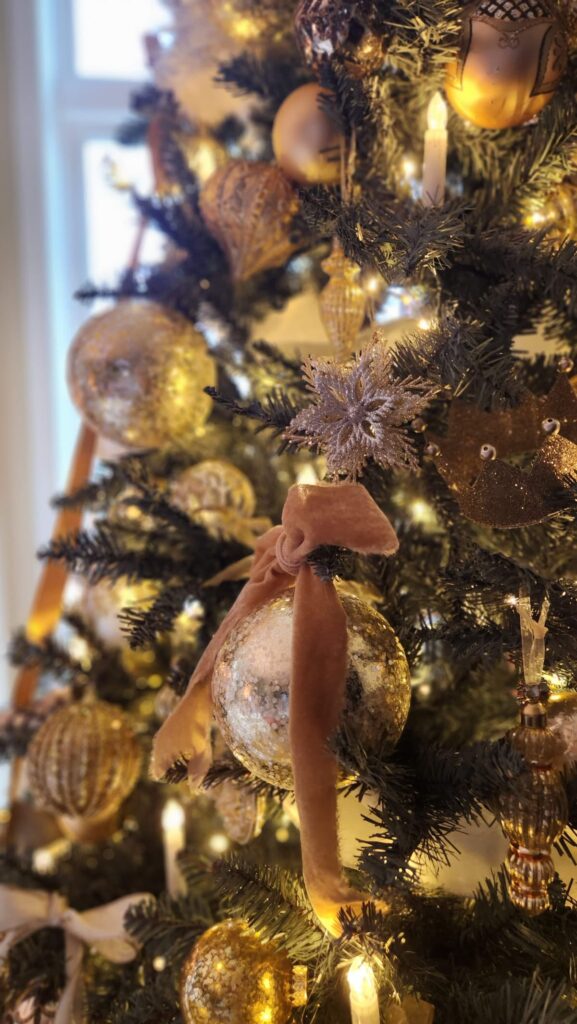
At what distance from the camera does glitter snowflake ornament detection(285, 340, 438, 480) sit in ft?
1.46

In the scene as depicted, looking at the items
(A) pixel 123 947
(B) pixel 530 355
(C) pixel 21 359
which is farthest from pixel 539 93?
(C) pixel 21 359

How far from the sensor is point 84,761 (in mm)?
799

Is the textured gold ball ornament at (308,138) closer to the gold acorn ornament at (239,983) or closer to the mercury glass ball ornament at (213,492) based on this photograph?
the mercury glass ball ornament at (213,492)

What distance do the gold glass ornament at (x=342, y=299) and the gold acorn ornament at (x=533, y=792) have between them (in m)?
0.26

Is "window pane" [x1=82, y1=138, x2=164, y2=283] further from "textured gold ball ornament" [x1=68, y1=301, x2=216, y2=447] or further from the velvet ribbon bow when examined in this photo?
the velvet ribbon bow

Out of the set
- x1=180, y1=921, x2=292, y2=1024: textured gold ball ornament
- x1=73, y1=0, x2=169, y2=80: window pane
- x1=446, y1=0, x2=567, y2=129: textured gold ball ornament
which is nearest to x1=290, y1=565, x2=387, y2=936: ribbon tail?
x1=180, y1=921, x2=292, y2=1024: textured gold ball ornament

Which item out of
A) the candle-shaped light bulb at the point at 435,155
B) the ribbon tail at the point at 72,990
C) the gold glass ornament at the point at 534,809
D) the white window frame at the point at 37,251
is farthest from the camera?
the white window frame at the point at 37,251

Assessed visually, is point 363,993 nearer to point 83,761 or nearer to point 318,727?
point 318,727

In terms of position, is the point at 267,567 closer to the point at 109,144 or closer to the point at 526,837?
the point at 526,837

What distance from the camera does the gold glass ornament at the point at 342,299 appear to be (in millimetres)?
596

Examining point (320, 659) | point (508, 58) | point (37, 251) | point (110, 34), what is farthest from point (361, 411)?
point (110, 34)

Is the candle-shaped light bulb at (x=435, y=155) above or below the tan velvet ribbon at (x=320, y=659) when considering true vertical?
above

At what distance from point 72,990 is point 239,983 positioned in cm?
23

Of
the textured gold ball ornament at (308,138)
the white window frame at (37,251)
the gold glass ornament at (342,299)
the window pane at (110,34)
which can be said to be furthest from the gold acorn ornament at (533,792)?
the window pane at (110,34)
